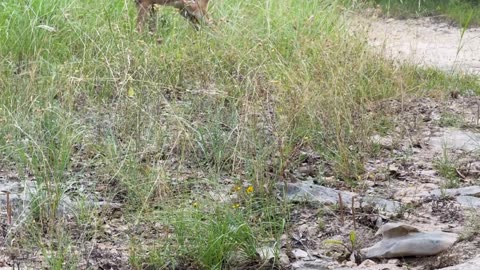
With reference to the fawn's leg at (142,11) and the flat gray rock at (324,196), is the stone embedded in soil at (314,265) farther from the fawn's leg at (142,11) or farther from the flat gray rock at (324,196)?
the fawn's leg at (142,11)

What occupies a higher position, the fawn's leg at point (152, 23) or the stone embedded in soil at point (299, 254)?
the stone embedded in soil at point (299, 254)

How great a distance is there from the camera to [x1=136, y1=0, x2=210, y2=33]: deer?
7867mm

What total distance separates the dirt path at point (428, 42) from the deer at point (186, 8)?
155 centimetres

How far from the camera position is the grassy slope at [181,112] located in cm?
405

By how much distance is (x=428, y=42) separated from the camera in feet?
37.1

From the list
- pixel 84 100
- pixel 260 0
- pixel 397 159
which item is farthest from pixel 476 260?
pixel 260 0

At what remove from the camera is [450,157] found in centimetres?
→ 544

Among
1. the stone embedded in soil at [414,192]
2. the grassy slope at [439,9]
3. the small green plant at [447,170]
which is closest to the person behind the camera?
the stone embedded in soil at [414,192]

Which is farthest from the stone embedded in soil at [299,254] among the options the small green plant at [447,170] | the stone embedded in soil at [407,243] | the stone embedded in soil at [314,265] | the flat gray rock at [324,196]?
the small green plant at [447,170]

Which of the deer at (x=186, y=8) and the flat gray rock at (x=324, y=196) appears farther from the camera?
the deer at (x=186, y=8)

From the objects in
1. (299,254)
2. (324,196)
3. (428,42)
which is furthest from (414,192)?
(428,42)

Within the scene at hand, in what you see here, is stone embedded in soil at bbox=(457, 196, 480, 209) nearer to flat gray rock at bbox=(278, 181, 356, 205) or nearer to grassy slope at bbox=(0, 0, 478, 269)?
flat gray rock at bbox=(278, 181, 356, 205)

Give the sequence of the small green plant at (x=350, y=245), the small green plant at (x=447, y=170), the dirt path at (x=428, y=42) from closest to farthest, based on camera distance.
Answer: the small green plant at (x=350, y=245), the small green plant at (x=447, y=170), the dirt path at (x=428, y=42)

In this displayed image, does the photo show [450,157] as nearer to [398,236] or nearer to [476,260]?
[398,236]
